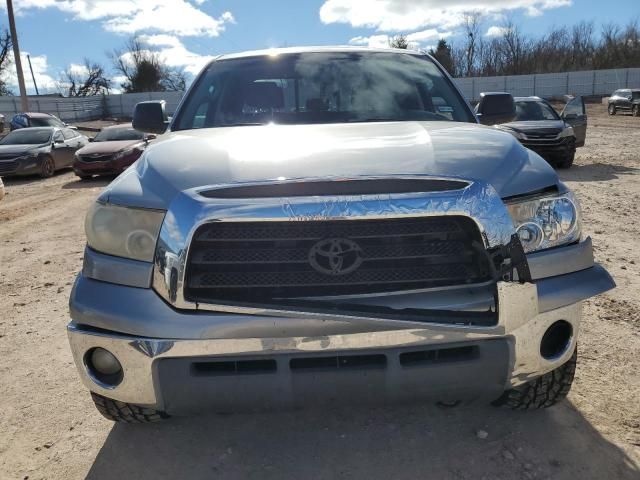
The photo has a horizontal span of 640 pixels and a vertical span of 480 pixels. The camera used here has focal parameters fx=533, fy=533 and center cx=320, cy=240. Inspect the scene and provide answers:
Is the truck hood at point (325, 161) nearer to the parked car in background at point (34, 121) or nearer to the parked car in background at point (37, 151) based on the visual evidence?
the parked car in background at point (37, 151)

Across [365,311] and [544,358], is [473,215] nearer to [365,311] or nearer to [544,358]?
[365,311]

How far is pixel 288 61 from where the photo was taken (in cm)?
360

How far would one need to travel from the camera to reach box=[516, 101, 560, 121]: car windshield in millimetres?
13156

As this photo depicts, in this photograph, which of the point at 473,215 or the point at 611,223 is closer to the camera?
the point at 473,215

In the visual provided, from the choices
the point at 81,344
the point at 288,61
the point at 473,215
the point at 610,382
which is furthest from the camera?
the point at 288,61

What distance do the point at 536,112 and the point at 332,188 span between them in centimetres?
1296

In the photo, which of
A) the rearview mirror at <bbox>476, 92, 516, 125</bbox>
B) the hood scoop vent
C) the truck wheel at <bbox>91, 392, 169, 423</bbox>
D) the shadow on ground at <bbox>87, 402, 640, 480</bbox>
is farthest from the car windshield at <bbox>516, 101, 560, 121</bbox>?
the truck wheel at <bbox>91, 392, 169, 423</bbox>

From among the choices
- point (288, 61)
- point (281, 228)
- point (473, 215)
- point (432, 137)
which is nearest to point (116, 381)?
point (281, 228)

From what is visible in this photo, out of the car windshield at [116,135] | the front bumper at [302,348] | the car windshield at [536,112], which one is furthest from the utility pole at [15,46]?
the front bumper at [302,348]

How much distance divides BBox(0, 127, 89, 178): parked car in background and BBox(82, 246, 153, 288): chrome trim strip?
43.0 feet

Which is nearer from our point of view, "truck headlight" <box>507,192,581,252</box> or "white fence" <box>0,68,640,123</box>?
"truck headlight" <box>507,192,581,252</box>

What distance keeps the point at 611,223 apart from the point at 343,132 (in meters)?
5.52

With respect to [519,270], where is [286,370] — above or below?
below

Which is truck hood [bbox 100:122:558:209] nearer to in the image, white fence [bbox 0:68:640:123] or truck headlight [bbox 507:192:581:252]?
truck headlight [bbox 507:192:581:252]
